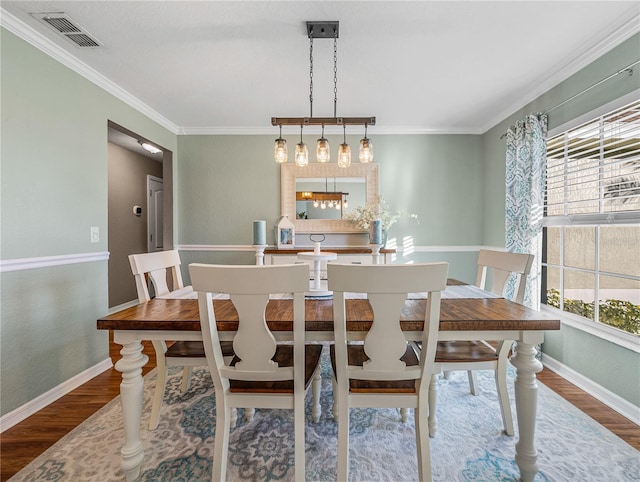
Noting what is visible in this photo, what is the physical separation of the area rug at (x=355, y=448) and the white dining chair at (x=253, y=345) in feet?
1.05

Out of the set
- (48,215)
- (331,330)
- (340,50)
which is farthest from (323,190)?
(331,330)

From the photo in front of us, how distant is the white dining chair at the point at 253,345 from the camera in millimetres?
1099

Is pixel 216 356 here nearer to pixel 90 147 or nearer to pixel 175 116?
pixel 90 147

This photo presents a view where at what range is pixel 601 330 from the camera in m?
2.08

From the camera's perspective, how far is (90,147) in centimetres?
→ 245

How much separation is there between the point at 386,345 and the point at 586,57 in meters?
2.63

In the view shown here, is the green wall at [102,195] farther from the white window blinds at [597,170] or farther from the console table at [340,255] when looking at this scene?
the console table at [340,255]

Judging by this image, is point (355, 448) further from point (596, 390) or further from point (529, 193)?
point (529, 193)

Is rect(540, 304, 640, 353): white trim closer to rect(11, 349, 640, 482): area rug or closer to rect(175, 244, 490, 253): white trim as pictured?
rect(11, 349, 640, 482): area rug

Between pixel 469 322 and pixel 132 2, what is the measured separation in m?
2.46

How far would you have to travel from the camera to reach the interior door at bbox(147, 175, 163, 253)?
185 inches

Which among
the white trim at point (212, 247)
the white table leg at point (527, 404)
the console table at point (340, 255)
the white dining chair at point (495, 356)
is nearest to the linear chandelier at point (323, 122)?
the white dining chair at point (495, 356)

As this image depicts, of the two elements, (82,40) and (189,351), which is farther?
(82,40)

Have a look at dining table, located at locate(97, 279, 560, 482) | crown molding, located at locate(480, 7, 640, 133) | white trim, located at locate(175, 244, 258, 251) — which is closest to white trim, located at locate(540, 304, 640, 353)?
dining table, located at locate(97, 279, 560, 482)
